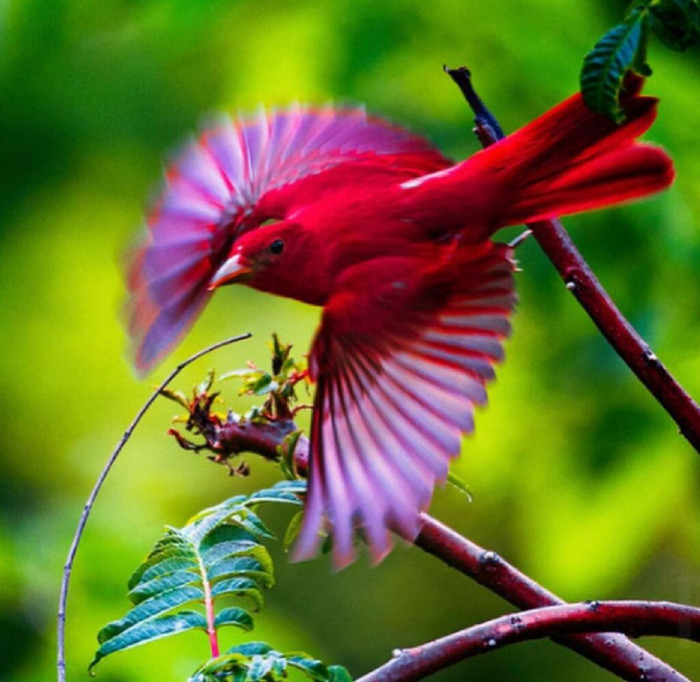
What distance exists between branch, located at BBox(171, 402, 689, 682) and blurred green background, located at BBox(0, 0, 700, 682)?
213 mm

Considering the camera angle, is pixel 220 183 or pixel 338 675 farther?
pixel 220 183

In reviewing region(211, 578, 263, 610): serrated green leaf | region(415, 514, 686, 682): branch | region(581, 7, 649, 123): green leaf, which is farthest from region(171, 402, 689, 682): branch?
region(581, 7, 649, 123): green leaf

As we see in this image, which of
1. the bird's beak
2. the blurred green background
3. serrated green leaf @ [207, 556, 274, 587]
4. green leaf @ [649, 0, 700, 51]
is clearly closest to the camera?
green leaf @ [649, 0, 700, 51]

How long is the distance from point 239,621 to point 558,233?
35 cm

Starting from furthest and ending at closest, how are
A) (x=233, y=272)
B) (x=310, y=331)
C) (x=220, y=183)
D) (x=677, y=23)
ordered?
1. (x=310, y=331)
2. (x=220, y=183)
3. (x=233, y=272)
4. (x=677, y=23)

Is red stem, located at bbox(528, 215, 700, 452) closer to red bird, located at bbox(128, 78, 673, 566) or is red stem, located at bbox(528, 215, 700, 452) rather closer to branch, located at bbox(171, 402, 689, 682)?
red bird, located at bbox(128, 78, 673, 566)

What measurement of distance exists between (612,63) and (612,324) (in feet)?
0.71

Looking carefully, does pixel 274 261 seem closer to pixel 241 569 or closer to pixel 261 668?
pixel 241 569

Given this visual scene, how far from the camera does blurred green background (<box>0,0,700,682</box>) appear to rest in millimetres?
1704

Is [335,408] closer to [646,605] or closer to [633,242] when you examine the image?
[646,605]

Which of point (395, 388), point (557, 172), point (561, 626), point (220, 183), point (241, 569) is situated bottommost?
point (561, 626)

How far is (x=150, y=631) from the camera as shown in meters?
0.90

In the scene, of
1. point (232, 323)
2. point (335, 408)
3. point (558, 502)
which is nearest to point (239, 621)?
point (335, 408)

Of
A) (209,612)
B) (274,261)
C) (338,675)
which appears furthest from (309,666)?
(274,261)
